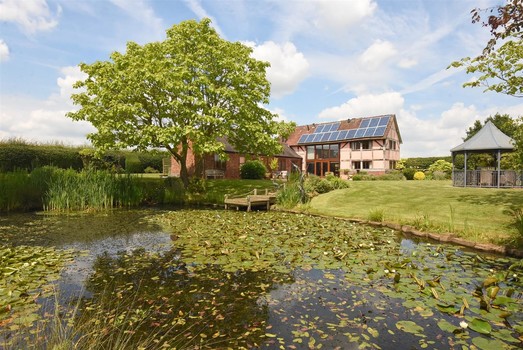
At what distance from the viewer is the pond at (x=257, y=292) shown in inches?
165

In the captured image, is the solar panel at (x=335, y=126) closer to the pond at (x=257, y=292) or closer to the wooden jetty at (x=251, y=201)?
the wooden jetty at (x=251, y=201)

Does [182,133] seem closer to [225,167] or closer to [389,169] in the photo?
[225,167]

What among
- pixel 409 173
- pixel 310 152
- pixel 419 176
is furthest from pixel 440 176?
pixel 310 152

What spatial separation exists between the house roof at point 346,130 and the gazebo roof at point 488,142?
56.4 feet

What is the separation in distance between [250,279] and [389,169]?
36.8m

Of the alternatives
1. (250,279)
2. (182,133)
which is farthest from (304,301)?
(182,133)

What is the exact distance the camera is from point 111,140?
18453 millimetres

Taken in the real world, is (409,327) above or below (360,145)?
below

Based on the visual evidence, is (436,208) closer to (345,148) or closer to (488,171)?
(488,171)

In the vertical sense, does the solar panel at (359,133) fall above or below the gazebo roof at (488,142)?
above

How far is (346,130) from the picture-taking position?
1721 inches

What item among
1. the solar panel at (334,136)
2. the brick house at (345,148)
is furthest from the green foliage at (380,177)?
the solar panel at (334,136)

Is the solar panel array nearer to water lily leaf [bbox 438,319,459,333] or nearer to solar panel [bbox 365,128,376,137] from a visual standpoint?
solar panel [bbox 365,128,376,137]

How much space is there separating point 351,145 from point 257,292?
39.0 meters
